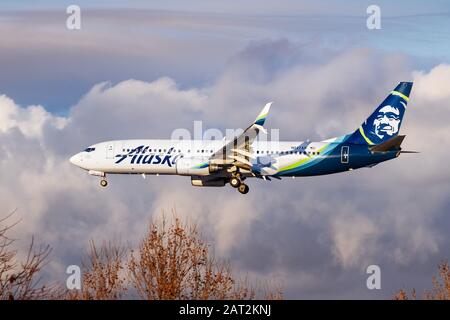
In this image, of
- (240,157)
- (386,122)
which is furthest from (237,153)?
(386,122)

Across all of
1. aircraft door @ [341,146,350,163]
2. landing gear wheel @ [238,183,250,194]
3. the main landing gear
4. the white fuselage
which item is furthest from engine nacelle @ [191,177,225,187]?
aircraft door @ [341,146,350,163]

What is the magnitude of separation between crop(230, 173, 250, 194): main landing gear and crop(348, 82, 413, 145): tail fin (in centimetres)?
1111

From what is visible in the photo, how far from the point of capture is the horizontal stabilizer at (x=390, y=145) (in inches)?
3210

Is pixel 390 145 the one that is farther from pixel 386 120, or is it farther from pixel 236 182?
pixel 236 182

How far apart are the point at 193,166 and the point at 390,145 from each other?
1835 centimetres

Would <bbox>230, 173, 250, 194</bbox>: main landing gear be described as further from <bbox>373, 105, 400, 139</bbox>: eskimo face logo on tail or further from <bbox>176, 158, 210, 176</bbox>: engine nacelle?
<bbox>373, 105, 400, 139</bbox>: eskimo face logo on tail

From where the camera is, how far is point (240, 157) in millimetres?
85125

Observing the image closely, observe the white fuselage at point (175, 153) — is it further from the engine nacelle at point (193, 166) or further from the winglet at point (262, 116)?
the winglet at point (262, 116)

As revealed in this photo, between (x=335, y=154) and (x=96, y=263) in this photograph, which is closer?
(x=96, y=263)

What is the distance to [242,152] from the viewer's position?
84812mm
